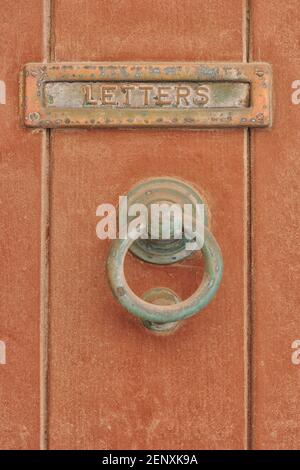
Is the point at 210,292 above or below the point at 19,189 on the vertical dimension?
below

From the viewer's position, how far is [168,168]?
2.32 ft

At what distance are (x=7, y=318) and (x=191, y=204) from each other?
0.74 ft

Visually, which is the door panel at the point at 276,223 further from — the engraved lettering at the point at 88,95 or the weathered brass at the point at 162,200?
the engraved lettering at the point at 88,95

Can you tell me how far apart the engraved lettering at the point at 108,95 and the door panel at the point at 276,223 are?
15 cm

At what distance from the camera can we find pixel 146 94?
0.70 meters

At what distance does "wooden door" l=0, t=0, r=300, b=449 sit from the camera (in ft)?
2.32

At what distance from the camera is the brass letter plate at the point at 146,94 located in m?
0.69

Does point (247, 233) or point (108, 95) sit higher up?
point (108, 95)

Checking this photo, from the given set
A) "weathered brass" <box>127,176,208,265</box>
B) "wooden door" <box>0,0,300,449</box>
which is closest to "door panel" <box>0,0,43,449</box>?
"wooden door" <box>0,0,300,449</box>

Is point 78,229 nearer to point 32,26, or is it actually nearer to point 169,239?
point 169,239

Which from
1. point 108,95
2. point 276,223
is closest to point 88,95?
point 108,95

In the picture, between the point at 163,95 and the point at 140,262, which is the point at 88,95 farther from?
the point at 140,262

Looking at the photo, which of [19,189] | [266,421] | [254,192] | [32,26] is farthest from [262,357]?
[32,26]

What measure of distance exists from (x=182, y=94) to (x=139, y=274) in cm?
19
